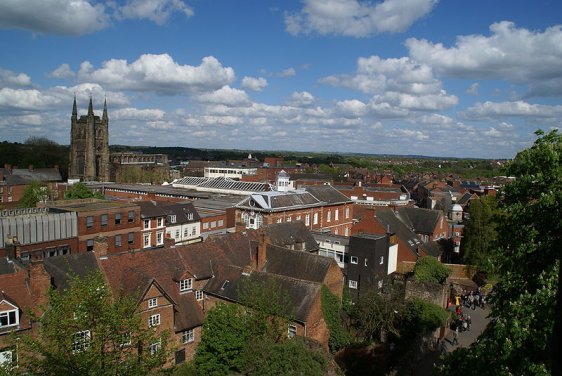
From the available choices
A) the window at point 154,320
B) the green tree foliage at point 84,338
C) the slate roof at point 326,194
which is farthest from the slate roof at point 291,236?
the green tree foliage at point 84,338

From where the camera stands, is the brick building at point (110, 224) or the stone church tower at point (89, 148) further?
the stone church tower at point (89, 148)

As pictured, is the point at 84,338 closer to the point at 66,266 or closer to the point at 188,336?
the point at 188,336

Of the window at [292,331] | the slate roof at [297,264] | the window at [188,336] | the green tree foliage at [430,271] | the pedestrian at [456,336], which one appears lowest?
the pedestrian at [456,336]

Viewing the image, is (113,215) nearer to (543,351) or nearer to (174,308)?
(174,308)

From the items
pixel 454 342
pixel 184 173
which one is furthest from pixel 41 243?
pixel 184 173

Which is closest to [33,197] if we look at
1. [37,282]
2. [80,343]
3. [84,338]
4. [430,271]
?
[37,282]

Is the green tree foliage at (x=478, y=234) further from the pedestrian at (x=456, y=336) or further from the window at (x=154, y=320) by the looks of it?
the window at (x=154, y=320)
